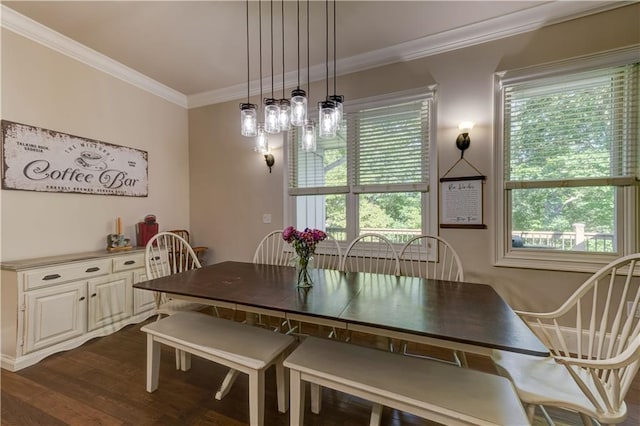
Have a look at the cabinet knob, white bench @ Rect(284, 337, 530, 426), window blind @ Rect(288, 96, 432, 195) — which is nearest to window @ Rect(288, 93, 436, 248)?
window blind @ Rect(288, 96, 432, 195)

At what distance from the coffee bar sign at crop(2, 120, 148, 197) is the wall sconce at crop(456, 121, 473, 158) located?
3586 mm

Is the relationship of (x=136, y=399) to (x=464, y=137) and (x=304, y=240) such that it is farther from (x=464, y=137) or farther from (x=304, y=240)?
(x=464, y=137)

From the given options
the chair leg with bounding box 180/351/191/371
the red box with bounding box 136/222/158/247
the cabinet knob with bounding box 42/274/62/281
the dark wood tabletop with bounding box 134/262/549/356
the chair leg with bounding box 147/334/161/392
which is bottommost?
the chair leg with bounding box 180/351/191/371

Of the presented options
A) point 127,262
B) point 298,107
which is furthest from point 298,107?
point 127,262

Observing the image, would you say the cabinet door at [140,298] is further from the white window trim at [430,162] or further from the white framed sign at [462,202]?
the white framed sign at [462,202]

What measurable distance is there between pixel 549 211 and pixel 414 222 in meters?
1.12

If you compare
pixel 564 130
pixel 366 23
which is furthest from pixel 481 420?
pixel 366 23

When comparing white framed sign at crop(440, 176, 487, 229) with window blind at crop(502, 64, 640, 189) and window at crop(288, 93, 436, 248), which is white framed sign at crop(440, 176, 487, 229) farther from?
window blind at crop(502, 64, 640, 189)

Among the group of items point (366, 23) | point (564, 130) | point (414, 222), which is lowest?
point (414, 222)

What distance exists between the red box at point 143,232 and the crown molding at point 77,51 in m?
1.69

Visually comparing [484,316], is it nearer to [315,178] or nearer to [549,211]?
[549,211]

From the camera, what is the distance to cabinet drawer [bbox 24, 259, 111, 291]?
2.12m

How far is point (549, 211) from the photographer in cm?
237

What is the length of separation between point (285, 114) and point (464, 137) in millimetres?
1710
